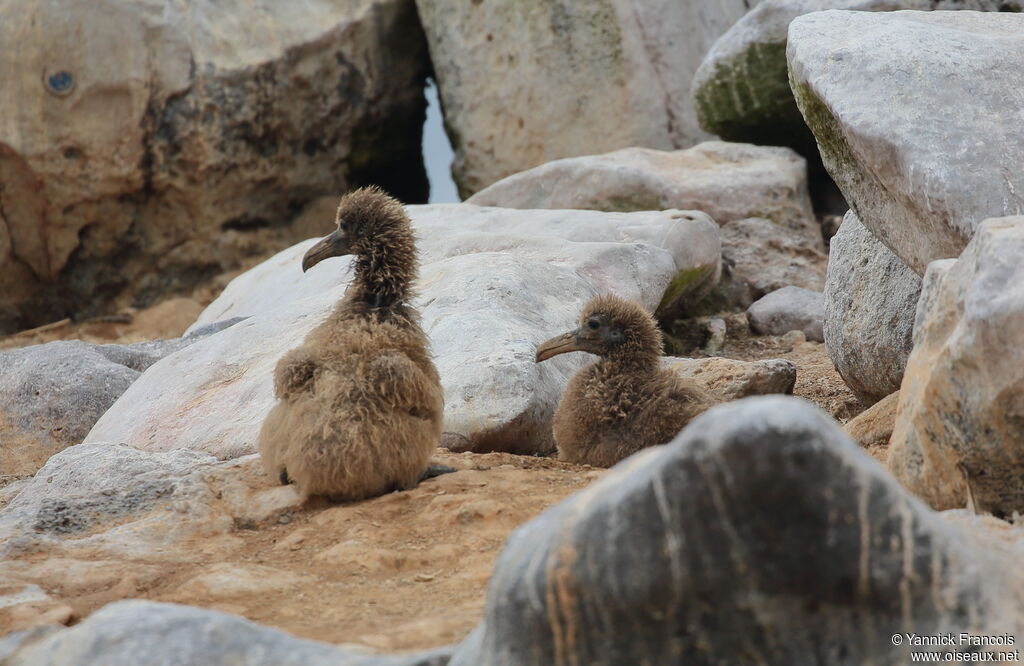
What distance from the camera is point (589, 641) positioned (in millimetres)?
2533

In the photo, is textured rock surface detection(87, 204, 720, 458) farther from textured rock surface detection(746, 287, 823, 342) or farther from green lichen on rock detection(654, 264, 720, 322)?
textured rock surface detection(746, 287, 823, 342)

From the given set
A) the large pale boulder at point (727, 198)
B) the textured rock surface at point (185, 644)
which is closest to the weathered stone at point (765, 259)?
the large pale boulder at point (727, 198)

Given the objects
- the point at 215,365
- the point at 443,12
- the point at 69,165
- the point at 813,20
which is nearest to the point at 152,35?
the point at 69,165

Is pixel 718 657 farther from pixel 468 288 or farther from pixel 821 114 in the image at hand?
pixel 468 288

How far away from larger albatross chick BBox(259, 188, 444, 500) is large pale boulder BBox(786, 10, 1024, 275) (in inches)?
84.9

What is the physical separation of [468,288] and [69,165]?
7395 mm

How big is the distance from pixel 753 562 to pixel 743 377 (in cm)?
451

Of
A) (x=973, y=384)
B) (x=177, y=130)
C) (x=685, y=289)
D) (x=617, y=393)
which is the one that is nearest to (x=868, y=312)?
(x=617, y=393)

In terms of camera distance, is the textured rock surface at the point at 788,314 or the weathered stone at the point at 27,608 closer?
the weathered stone at the point at 27,608

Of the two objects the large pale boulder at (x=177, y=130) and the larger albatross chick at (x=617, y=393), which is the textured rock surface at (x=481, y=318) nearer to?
the larger albatross chick at (x=617, y=393)

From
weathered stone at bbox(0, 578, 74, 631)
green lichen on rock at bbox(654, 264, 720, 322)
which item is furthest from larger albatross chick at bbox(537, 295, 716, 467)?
weathered stone at bbox(0, 578, 74, 631)

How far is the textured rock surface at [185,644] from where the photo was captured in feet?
9.82

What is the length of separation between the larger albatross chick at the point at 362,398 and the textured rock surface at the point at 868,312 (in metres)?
2.54

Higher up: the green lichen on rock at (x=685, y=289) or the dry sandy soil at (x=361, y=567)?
the dry sandy soil at (x=361, y=567)
